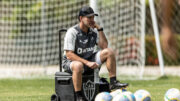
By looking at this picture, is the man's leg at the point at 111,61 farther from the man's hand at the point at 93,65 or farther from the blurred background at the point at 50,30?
the blurred background at the point at 50,30

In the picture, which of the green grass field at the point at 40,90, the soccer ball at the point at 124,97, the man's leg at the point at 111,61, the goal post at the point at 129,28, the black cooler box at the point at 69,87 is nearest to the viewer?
the soccer ball at the point at 124,97

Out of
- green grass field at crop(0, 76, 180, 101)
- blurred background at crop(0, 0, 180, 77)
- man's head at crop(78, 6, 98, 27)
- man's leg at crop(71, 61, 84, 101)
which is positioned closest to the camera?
man's leg at crop(71, 61, 84, 101)

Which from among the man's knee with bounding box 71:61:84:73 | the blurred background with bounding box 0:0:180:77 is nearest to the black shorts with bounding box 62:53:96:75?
the man's knee with bounding box 71:61:84:73

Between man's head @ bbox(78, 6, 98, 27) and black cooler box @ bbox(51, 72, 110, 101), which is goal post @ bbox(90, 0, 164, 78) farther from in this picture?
black cooler box @ bbox(51, 72, 110, 101)

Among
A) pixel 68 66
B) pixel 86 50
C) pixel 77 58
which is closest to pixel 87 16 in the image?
pixel 86 50

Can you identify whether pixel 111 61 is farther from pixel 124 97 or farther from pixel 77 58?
pixel 124 97

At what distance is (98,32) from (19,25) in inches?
359

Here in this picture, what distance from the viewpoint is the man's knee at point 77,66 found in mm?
Answer: 4688

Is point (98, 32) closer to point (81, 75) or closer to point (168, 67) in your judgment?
point (81, 75)

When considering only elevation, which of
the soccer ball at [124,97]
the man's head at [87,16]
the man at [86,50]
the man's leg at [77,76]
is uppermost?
the man's head at [87,16]

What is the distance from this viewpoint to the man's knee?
4.69 meters

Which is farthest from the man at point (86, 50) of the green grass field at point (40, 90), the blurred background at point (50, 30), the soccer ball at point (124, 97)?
the blurred background at point (50, 30)

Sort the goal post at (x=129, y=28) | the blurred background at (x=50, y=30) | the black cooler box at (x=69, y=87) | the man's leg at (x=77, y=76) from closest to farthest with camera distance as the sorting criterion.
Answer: the man's leg at (x=77, y=76), the black cooler box at (x=69, y=87), the goal post at (x=129, y=28), the blurred background at (x=50, y=30)

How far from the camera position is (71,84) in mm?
4879
